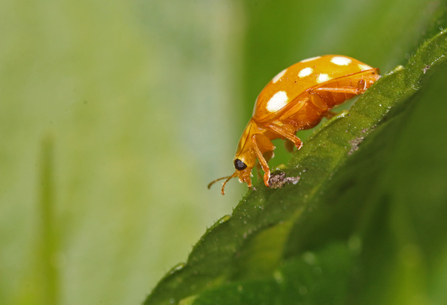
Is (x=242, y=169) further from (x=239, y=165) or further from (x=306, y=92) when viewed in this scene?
(x=306, y=92)

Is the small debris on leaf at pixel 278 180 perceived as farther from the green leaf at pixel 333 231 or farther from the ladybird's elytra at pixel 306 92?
the ladybird's elytra at pixel 306 92

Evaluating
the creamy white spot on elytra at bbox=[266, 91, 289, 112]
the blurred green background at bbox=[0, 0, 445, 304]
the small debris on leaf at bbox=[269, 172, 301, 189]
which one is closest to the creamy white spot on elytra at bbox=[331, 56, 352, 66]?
the creamy white spot on elytra at bbox=[266, 91, 289, 112]

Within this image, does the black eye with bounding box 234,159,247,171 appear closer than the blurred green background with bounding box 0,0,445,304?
Yes

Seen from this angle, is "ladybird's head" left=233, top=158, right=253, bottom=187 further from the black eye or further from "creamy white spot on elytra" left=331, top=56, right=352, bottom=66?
"creamy white spot on elytra" left=331, top=56, right=352, bottom=66

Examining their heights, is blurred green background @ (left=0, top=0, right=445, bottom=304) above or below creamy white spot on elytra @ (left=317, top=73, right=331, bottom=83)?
above

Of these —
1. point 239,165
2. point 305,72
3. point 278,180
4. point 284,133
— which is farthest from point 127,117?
point 278,180

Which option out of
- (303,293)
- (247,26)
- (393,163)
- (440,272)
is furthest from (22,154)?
(440,272)

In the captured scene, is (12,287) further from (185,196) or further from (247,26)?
(247,26)
